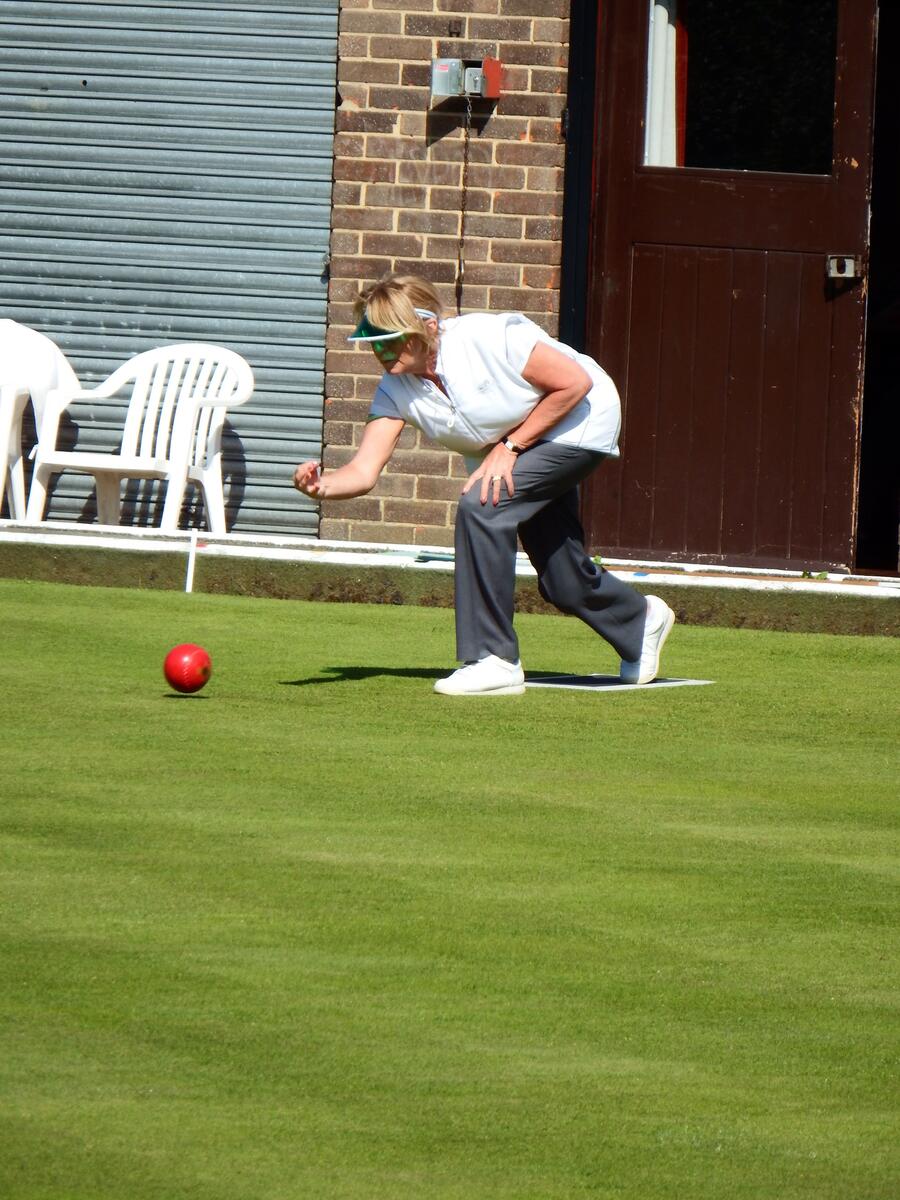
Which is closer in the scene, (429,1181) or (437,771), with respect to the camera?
(429,1181)

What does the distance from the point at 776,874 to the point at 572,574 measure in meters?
2.82

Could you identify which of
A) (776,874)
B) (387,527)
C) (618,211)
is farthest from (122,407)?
(776,874)

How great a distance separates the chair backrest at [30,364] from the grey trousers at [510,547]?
5.54 metres

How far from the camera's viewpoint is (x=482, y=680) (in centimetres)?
702

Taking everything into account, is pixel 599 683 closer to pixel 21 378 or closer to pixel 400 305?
pixel 400 305

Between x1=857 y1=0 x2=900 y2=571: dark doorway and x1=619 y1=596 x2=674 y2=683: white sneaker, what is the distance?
20.1 feet

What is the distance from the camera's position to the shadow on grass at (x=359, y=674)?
23.7 feet

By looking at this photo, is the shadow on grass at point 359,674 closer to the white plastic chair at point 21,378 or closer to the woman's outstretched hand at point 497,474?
the woman's outstretched hand at point 497,474

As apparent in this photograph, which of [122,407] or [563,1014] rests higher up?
[122,407]

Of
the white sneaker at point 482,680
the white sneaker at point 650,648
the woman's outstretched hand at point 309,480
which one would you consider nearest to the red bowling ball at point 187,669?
the woman's outstretched hand at point 309,480

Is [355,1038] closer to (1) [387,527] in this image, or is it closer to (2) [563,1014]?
(2) [563,1014]

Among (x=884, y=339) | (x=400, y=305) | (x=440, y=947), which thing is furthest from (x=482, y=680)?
(x=884, y=339)

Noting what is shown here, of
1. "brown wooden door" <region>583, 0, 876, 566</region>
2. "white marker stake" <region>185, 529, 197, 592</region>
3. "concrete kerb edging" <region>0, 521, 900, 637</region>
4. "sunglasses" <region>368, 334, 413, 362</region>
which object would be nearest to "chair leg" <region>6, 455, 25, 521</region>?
"concrete kerb edging" <region>0, 521, 900, 637</region>

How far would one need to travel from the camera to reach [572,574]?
23.9 feet
